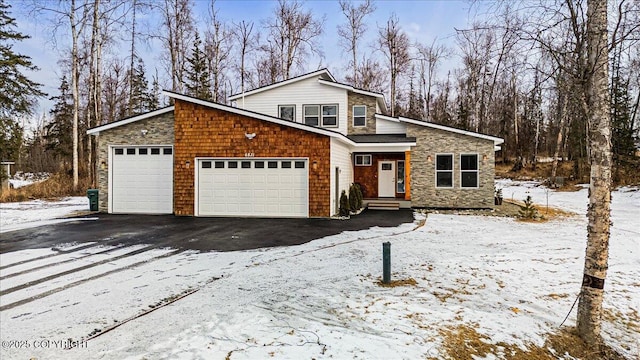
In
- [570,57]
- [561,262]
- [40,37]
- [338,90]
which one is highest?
[40,37]

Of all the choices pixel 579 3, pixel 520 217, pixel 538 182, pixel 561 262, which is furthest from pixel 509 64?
pixel 538 182

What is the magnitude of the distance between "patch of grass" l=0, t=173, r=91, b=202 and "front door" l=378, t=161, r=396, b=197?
16.7 metres

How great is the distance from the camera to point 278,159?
1254 cm

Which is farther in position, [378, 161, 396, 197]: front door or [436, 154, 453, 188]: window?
[378, 161, 396, 197]: front door

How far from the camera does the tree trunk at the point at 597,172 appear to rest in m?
4.08

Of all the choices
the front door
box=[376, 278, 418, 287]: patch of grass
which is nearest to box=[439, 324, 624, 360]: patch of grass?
box=[376, 278, 418, 287]: patch of grass

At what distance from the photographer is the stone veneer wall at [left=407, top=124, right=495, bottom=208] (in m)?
14.9

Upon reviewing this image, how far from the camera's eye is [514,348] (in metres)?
3.86

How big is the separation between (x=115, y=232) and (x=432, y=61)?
105 ft

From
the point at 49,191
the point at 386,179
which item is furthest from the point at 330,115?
the point at 49,191

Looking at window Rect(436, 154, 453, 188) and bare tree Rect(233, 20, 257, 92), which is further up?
bare tree Rect(233, 20, 257, 92)

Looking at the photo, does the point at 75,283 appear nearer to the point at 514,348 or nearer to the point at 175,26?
the point at 514,348

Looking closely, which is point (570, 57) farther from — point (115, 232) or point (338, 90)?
point (338, 90)

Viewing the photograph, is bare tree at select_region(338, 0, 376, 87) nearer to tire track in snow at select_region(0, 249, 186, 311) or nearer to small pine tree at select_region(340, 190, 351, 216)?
small pine tree at select_region(340, 190, 351, 216)
